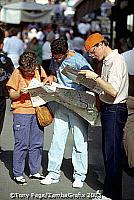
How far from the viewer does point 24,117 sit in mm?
6859

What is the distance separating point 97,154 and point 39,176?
5.54 ft

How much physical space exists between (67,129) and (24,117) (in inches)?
22.0

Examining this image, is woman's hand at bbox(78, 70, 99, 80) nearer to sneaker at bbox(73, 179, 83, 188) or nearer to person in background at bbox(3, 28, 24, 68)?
sneaker at bbox(73, 179, 83, 188)

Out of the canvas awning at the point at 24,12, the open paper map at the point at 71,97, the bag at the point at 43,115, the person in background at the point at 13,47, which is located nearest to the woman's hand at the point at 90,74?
the open paper map at the point at 71,97

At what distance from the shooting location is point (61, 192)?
21.5 feet

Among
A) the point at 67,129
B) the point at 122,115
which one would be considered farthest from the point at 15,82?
the point at 122,115

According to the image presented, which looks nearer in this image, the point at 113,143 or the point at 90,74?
the point at 90,74

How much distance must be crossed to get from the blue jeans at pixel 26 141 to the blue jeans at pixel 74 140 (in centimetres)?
23

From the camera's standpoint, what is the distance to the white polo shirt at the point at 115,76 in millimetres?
5871

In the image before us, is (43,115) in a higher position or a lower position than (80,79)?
lower

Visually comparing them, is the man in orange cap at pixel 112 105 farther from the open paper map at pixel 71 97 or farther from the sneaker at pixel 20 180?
the sneaker at pixel 20 180

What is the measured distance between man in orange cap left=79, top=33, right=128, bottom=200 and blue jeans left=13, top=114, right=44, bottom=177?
1.11 m

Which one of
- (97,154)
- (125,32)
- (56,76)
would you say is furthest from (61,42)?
(125,32)

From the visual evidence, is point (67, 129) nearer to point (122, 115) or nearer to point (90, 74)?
point (122, 115)
